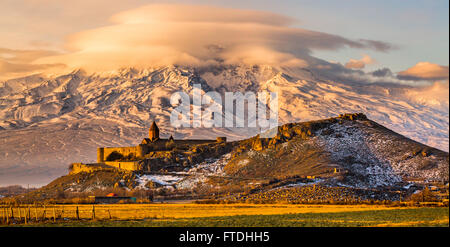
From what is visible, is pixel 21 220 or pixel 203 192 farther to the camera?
pixel 203 192

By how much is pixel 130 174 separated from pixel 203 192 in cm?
2223

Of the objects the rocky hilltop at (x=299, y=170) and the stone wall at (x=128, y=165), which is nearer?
the rocky hilltop at (x=299, y=170)

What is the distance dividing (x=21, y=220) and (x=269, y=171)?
10907 cm

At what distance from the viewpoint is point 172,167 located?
18862cm

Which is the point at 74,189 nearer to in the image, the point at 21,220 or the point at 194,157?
the point at 194,157

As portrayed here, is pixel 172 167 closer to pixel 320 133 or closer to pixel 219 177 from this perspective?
pixel 219 177

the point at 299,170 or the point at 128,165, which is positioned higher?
the point at 128,165

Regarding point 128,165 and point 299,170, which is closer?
Result: point 299,170

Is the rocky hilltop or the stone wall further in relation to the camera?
the stone wall
